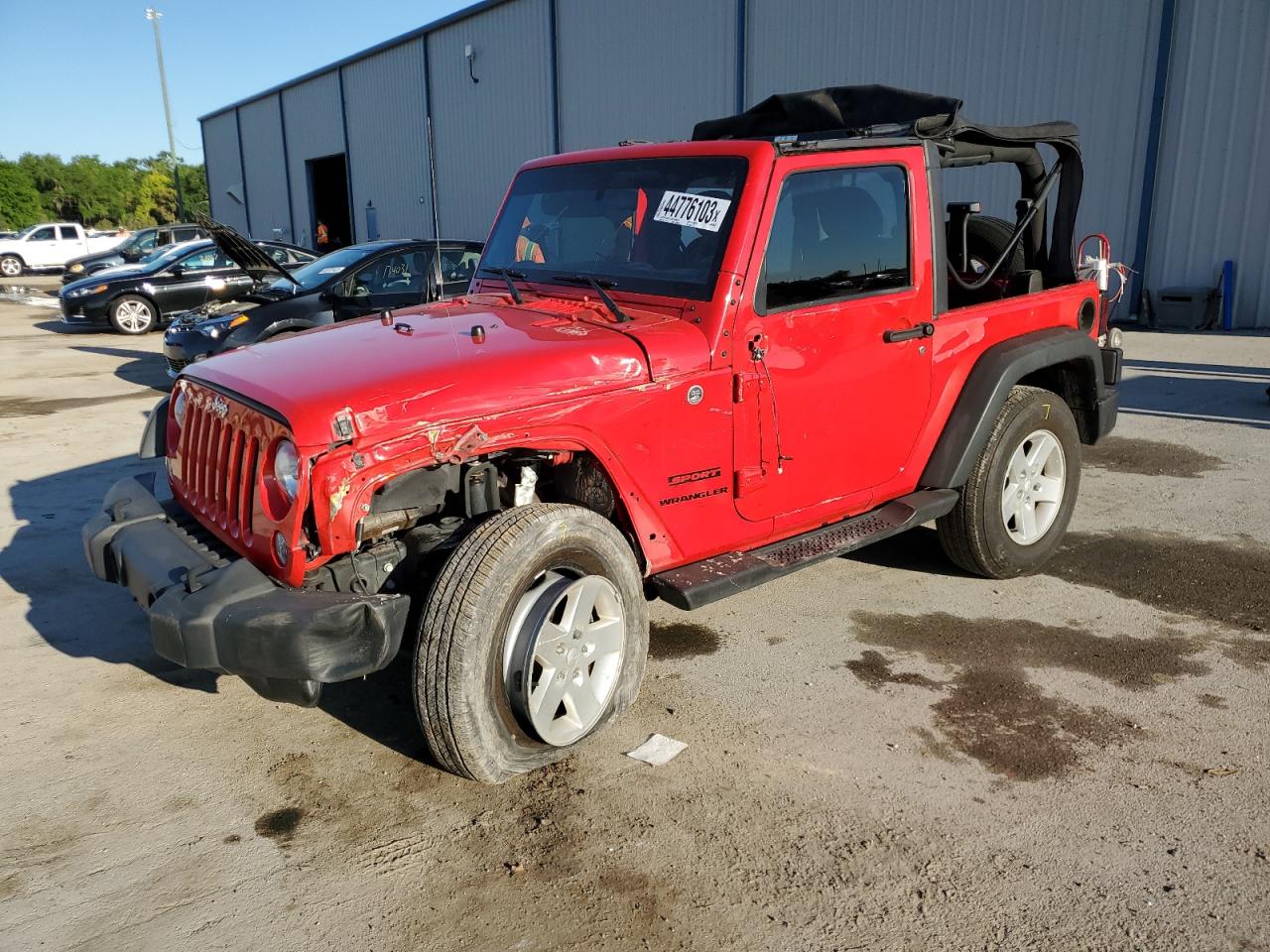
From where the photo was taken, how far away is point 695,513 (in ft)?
12.0

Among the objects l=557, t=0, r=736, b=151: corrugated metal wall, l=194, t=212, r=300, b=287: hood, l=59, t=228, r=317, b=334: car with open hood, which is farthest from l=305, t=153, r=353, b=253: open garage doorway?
l=194, t=212, r=300, b=287: hood

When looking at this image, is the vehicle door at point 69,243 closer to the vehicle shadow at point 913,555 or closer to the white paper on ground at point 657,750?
the vehicle shadow at point 913,555

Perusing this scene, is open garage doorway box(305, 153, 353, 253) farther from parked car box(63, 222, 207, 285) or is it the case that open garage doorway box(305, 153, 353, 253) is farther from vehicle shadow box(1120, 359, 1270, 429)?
vehicle shadow box(1120, 359, 1270, 429)

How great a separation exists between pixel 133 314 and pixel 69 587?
12608 mm

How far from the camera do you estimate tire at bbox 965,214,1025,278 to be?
218 inches

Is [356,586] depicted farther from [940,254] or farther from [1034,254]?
[1034,254]

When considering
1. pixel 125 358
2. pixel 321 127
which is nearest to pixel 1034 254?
pixel 125 358

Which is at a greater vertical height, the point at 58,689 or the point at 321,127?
the point at 321,127

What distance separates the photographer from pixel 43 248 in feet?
112

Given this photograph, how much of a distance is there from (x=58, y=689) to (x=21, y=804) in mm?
876

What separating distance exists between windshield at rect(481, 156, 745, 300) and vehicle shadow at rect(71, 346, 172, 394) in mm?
7476

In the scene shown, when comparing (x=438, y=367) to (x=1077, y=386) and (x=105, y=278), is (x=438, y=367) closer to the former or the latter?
(x=1077, y=386)

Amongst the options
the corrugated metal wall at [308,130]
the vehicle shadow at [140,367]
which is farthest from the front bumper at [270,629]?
the corrugated metal wall at [308,130]

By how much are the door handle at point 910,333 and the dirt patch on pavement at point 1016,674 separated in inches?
51.7
